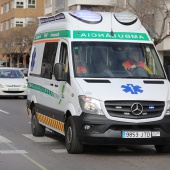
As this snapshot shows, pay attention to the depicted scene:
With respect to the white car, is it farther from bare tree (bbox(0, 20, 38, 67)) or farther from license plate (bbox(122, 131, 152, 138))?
bare tree (bbox(0, 20, 38, 67))

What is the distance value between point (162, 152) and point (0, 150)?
3125 mm

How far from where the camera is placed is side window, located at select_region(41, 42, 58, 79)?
11.4 meters

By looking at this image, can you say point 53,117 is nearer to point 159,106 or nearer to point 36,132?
point 36,132

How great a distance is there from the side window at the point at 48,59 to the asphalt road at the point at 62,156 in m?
1.49

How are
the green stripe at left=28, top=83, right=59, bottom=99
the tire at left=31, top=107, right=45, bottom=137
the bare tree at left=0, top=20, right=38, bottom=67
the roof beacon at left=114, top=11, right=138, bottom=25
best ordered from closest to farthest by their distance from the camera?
the roof beacon at left=114, top=11, right=138, bottom=25 → the green stripe at left=28, top=83, right=59, bottom=99 → the tire at left=31, top=107, right=45, bottom=137 → the bare tree at left=0, top=20, right=38, bottom=67

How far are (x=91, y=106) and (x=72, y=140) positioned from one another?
80 cm

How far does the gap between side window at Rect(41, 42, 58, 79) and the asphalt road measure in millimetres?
1492

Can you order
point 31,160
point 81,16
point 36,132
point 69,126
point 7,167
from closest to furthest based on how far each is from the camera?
1. point 7,167
2. point 31,160
3. point 69,126
4. point 81,16
5. point 36,132

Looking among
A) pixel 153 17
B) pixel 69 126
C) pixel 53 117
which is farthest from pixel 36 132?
pixel 153 17

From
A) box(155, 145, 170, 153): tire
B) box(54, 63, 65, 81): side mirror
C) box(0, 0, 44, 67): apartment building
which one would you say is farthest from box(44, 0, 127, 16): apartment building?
A: box(54, 63, 65, 81): side mirror

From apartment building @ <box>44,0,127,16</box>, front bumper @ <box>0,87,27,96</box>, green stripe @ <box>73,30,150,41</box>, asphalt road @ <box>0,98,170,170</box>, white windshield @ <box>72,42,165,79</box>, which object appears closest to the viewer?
asphalt road @ <box>0,98,170,170</box>

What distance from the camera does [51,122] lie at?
11.4m

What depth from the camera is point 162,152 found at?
34.6 feet

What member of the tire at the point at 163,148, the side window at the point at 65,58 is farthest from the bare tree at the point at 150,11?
the tire at the point at 163,148
